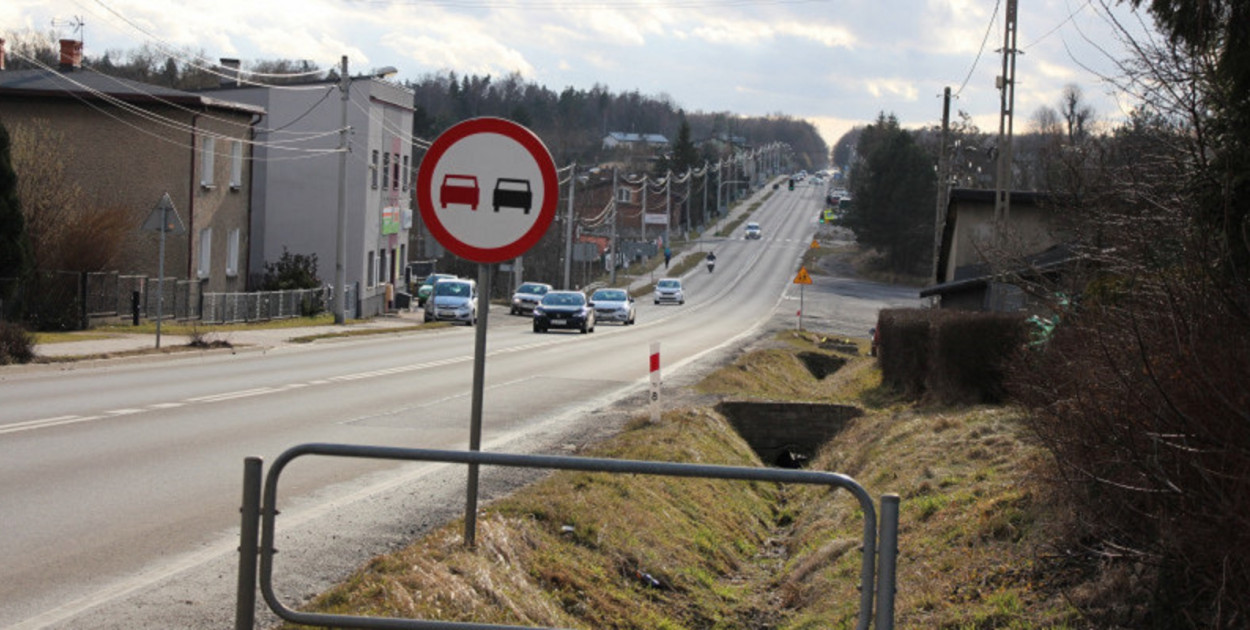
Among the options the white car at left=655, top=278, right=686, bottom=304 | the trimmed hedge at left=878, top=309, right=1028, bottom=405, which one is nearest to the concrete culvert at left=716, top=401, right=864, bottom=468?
the trimmed hedge at left=878, top=309, right=1028, bottom=405

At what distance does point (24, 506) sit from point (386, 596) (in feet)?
13.8

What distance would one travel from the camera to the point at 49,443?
12961 millimetres

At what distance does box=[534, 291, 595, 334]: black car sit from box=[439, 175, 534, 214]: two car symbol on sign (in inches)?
1576

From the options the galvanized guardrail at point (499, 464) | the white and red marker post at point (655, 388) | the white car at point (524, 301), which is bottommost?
the white car at point (524, 301)

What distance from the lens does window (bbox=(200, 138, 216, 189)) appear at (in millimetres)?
→ 42469

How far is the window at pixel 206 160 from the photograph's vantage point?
4247cm

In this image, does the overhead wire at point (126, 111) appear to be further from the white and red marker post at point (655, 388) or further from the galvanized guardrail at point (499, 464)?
the galvanized guardrail at point (499, 464)

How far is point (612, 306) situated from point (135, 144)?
22.1 metres

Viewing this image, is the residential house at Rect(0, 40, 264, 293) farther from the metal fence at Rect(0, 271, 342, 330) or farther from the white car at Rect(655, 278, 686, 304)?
the white car at Rect(655, 278, 686, 304)

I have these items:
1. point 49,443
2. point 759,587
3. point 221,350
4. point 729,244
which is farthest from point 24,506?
point 729,244

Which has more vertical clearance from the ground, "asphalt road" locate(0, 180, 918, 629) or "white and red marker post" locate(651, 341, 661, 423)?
"white and red marker post" locate(651, 341, 661, 423)

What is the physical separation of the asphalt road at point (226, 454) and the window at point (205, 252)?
12.0m

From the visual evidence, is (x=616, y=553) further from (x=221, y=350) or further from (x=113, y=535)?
(x=221, y=350)

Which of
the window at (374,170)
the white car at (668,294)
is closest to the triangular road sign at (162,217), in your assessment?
the window at (374,170)
